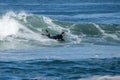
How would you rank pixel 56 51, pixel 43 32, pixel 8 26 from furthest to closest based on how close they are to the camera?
pixel 8 26
pixel 43 32
pixel 56 51

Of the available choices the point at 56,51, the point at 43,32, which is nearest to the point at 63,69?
the point at 56,51

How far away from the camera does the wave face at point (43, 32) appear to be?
4040cm

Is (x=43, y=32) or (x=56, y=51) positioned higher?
(x=43, y=32)

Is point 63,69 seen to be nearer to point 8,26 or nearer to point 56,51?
point 56,51

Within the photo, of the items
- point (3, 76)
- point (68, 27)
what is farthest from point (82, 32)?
point (3, 76)

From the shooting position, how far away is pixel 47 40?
40875mm

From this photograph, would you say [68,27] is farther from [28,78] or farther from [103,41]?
[28,78]

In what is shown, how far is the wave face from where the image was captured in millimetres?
40400

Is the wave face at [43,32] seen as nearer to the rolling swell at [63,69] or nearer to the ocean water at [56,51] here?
the ocean water at [56,51]

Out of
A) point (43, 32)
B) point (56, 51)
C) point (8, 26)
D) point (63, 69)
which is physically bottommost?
point (63, 69)

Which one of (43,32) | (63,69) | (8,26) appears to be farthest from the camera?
(8,26)

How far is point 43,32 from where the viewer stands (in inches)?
1785

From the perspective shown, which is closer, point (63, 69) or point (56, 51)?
point (63, 69)

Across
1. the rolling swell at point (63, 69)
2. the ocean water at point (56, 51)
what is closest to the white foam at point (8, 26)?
the ocean water at point (56, 51)
